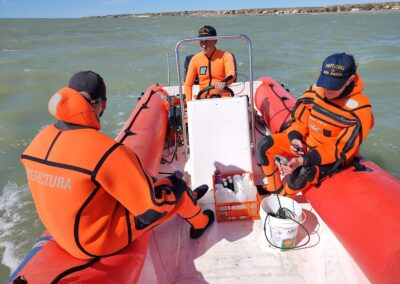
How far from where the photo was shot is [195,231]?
2.21 m

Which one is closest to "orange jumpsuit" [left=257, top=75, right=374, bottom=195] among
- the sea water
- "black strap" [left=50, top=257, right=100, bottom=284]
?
"black strap" [left=50, top=257, right=100, bottom=284]

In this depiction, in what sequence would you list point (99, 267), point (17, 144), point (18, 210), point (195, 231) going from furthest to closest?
point (17, 144), point (18, 210), point (195, 231), point (99, 267)

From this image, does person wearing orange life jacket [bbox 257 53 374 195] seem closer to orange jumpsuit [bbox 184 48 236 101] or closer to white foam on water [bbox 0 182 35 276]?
orange jumpsuit [bbox 184 48 236 101]

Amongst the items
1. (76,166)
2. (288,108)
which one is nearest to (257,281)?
(76,166)

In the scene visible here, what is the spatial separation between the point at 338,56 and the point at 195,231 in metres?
1.53

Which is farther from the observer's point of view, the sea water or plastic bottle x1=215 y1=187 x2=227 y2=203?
the sea water

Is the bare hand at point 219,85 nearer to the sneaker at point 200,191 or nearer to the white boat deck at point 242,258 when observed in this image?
the sneaker at point 200,191

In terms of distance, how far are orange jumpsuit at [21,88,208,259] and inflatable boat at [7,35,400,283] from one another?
7.6 inches

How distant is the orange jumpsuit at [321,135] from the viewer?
2.00m

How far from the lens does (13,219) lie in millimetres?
3809

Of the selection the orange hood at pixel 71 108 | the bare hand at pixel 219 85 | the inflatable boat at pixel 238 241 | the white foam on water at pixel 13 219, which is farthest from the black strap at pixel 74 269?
the white foam on water at pixel 13 219

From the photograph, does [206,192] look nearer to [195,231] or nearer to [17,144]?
[195,231]

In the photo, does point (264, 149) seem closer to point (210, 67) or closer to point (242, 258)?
point (242, 258)

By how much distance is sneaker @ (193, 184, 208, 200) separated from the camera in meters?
2.41
